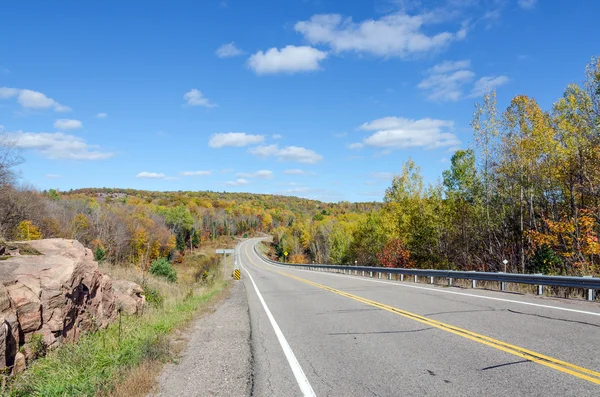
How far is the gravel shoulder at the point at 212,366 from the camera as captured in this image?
5.29 metres

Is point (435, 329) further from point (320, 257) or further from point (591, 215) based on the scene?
point (320, 257)

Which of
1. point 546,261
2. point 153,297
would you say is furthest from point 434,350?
point 546,261

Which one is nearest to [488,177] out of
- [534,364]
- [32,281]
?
[534,364]

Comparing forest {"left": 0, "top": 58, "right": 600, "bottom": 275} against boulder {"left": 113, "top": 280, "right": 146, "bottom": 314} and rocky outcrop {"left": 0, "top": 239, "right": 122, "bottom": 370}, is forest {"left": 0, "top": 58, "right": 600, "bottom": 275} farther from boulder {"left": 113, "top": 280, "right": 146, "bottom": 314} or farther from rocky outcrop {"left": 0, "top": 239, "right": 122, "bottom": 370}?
rocky outcrop {"left": 0, "top": 239, "right": 122, "bottom": 370}

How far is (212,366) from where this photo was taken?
21.0 feet

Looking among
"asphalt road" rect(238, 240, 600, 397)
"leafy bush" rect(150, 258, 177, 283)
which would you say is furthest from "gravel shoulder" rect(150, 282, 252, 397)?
"leafy bush" rect(150, 258, 177, 283)

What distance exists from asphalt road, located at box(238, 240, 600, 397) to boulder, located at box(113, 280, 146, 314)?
19.2ft

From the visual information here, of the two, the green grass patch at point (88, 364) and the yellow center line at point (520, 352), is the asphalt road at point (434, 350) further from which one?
→ the green grass patch at point (88, 364)

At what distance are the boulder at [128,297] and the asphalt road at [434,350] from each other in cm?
586

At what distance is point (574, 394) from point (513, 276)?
33.1ft

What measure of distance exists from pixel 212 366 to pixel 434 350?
357cm

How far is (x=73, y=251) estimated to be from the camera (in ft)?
37.5

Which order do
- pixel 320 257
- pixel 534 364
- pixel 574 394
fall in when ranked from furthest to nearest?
1. pixel 320 257
2. pixel 534 364
3. pixel 574 394

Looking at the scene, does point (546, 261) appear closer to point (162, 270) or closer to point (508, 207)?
point (508, 207)
